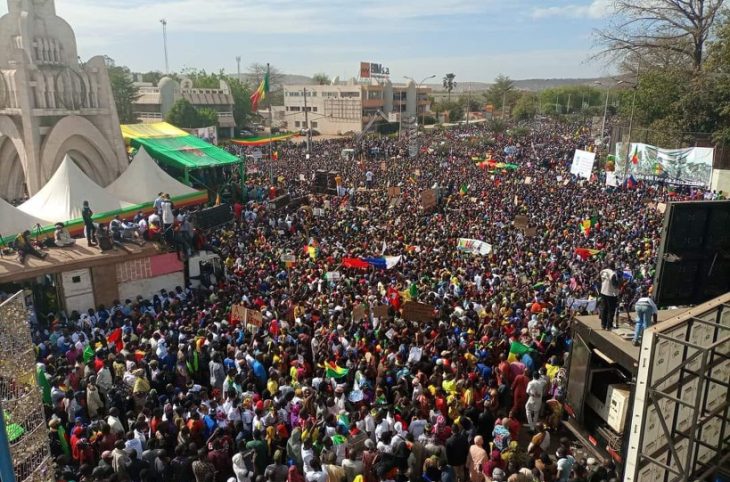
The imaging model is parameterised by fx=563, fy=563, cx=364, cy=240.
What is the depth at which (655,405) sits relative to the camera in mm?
3924

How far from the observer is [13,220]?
1530 centimetres

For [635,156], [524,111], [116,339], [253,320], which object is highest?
[524,111]

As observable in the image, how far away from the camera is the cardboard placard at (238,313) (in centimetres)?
1098

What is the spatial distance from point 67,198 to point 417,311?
1195 cm

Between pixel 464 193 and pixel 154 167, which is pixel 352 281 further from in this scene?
pixel 464 193

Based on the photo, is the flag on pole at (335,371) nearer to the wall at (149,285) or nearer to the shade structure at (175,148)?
the wall at (149,285)

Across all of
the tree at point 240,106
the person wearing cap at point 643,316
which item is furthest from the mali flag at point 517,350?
the tree at point 240,106

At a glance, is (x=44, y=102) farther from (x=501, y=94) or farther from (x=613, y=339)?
(x=501, y=94)

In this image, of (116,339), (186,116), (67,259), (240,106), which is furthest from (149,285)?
(240,106)

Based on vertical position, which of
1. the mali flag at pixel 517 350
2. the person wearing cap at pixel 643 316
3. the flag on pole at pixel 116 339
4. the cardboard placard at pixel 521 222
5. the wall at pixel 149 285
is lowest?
the wall at pixel 149 285

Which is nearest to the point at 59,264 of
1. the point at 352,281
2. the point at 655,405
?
the point at 352,281

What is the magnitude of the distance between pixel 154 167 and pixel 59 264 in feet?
29.1

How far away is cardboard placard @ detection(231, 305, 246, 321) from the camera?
36.0 feet

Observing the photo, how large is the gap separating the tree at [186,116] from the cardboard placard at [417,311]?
51.7 meters
